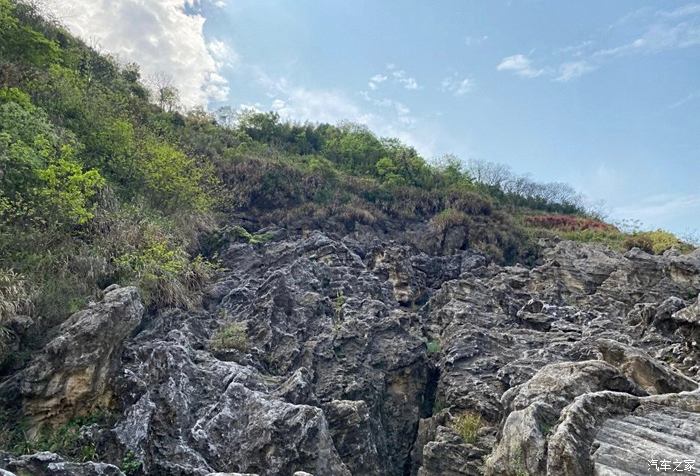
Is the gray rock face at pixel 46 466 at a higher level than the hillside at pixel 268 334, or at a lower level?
lower

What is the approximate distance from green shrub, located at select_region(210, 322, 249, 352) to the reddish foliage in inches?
1006

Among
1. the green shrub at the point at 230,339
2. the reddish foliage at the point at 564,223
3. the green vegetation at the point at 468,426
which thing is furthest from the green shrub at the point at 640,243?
the green shrub at the point at 230,339

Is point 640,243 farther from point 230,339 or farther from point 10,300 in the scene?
point 10,300

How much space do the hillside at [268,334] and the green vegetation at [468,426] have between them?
5cm

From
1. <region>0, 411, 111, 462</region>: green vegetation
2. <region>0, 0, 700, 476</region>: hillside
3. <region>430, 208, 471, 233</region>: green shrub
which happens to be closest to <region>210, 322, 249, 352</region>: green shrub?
<region>0, 0, 700, 476</region>: hillside

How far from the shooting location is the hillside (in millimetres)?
7156

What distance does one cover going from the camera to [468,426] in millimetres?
8859

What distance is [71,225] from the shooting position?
1095cm

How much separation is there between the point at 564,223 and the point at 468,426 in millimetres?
28683

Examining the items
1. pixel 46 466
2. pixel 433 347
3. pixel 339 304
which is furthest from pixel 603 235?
pixel 46 466

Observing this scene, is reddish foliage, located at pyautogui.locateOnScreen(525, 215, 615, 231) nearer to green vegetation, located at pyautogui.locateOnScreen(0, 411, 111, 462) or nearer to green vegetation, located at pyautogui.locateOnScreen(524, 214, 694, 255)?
green vegetation, located at pyautogui.locateOnScreen(524, 214, 694, 255)

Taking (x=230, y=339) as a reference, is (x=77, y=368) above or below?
below

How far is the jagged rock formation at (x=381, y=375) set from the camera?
6602 mm

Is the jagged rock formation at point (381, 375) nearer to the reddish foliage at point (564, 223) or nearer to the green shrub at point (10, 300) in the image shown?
the green shrub at point (10, 300)
